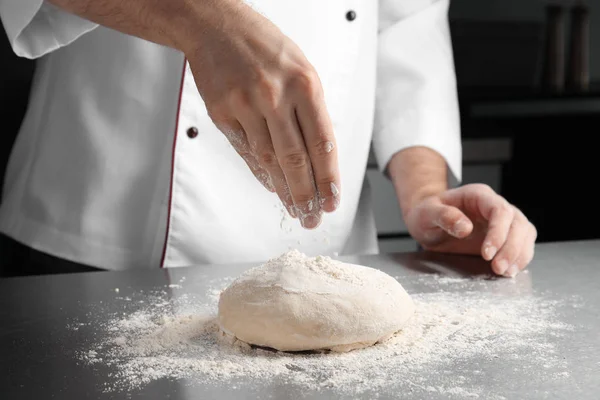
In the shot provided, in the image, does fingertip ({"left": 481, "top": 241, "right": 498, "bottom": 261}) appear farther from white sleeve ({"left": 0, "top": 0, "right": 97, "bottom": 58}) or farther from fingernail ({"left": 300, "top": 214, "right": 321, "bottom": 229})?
white sleeve ({"left": 0, "top": 0, "right": 97, "bottom": 58})

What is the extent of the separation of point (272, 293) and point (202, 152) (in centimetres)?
46

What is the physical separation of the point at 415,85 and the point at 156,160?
605mm

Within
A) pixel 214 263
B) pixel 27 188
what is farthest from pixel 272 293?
pixel 27 188

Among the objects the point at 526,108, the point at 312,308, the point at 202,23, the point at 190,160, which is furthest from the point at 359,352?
the point at 526,108

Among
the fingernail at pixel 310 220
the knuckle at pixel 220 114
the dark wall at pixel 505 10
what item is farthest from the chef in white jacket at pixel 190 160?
the dark wall at pixel 505 10

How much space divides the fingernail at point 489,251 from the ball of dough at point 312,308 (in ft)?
0.97

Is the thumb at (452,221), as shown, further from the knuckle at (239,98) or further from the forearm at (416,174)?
the knuckle at (239,98)

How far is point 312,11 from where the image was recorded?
4.90 ft

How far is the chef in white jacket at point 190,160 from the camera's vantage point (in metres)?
1.37

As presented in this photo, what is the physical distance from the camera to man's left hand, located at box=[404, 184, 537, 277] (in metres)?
1.31

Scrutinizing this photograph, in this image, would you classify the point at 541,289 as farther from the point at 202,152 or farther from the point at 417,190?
the point at 202,152

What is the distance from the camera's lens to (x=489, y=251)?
4.28 feet

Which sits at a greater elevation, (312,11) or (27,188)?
→ (312,11)

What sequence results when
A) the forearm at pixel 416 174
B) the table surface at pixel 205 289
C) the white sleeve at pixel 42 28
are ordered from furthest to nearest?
the forearm at pixel 416 174 < the white sleeve at pixel 42 28 < the table surface at pixel 205 289
